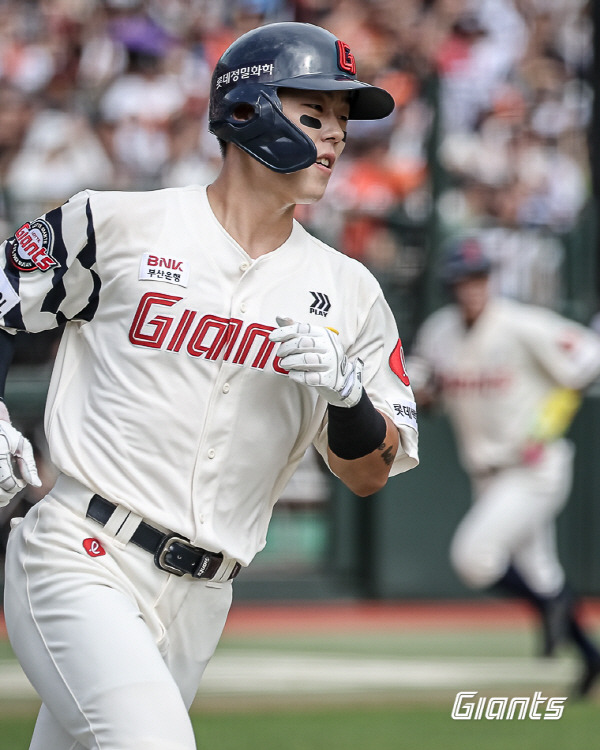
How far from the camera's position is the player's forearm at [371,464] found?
11.0 feet

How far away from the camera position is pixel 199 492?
3.25 m

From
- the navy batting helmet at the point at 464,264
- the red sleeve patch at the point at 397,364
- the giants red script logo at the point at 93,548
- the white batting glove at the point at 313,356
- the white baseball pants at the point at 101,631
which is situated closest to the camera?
the white baseball pants at the point at 101,631

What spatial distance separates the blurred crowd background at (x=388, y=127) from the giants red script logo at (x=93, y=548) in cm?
617

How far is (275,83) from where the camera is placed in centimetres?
340

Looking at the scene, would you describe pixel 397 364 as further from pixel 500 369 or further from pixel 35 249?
pixel 500 369

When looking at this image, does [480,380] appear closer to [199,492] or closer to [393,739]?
[393,739]

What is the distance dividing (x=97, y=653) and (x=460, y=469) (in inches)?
278

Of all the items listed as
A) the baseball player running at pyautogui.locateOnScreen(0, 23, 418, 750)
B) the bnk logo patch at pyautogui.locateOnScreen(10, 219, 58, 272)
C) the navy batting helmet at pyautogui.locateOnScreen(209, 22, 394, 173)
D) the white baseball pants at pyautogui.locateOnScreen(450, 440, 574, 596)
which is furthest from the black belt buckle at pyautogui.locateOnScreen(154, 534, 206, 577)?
the white baseball pants at pyautogui.locateOnScreen(450, 440, 574, 596)

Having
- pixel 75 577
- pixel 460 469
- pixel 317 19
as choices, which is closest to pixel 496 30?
pixel 317 19

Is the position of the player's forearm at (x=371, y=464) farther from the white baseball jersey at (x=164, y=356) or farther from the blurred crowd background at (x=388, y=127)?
the blurred crowd background at (x=388, y=127)

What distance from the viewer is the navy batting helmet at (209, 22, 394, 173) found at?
11.1 feet

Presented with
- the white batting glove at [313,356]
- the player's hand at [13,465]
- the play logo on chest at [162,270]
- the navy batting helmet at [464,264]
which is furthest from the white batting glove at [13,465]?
the navy batting helmet at [464,264]

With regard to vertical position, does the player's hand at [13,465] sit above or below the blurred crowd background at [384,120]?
above

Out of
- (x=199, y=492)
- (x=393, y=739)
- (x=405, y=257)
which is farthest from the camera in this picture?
(x=405, y=257)
